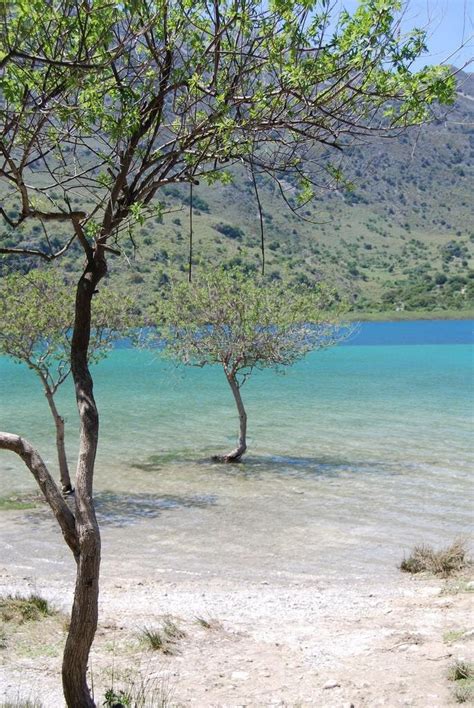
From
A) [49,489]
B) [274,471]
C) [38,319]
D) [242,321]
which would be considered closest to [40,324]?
[38,319]

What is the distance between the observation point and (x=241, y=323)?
24.7m

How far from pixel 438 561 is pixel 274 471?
1110cm

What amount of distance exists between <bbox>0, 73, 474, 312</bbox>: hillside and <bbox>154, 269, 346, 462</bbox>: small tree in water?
52295 mm

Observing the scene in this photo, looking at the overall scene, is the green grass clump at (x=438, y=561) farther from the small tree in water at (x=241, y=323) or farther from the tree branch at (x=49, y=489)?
the small tree in water at (x=241, y=323)

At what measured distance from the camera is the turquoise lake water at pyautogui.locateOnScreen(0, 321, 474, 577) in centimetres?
1597

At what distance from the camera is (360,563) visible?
14.7 meters

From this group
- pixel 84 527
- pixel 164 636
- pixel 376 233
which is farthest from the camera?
pixel 376 233

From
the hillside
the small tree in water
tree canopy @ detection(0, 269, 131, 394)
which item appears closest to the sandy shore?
tree canopy @ detection(0, 269, 131, 394)

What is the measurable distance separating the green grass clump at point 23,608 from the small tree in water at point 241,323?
48.8 feet

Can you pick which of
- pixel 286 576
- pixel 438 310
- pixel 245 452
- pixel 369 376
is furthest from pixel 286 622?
pixel 438 310

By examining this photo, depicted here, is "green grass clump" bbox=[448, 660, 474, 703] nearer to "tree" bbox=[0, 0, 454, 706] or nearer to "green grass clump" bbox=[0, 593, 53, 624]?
"tree" bbox=[0, 0, 454, 706]

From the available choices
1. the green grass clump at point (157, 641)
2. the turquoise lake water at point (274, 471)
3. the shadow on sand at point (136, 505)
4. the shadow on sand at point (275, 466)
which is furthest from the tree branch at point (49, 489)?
the shadow on sand at point (275, 466)

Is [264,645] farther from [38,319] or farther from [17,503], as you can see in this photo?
[38,319]

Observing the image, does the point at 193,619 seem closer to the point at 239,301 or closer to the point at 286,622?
the point at 286,622
